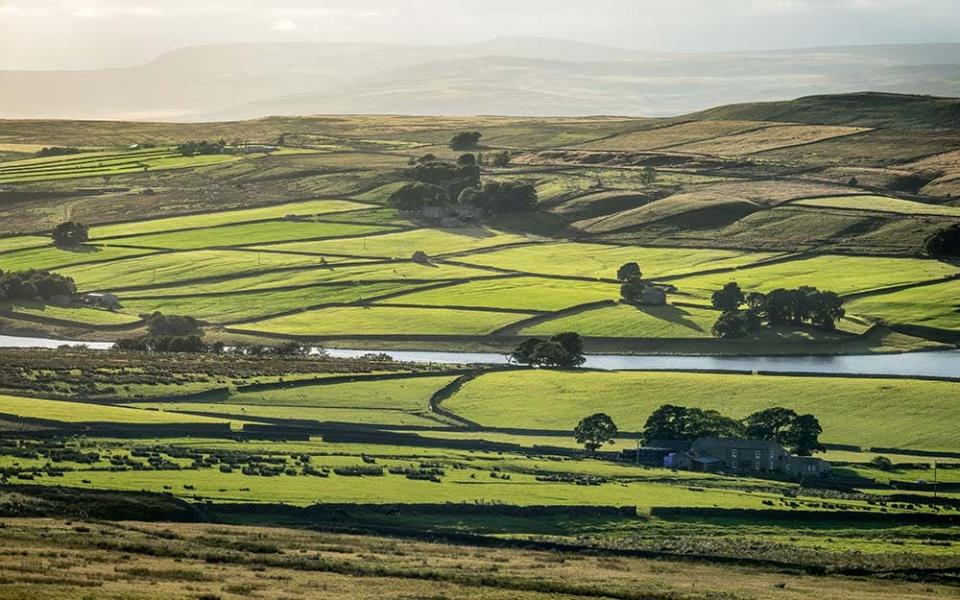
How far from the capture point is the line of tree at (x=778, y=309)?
122 m

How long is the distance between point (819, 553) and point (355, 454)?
21.6m

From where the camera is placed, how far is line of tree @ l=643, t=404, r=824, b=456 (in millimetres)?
84625

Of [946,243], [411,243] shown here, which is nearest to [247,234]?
[411,243]

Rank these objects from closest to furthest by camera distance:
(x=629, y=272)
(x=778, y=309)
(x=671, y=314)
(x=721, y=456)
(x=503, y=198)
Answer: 1. (x=721, y=456)
2. (x=778, y=309)
3. (x=671, y=314)
4. (x=629, y=272)
5. (x=503, y=198)

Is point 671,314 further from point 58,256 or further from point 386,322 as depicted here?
point 58,256

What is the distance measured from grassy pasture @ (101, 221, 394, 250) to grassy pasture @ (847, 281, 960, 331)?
1980 inches

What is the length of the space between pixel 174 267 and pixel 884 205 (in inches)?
2521

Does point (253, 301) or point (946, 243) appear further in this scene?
point (946, 243)

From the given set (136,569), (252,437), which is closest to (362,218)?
(252,437)

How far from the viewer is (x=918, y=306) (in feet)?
422

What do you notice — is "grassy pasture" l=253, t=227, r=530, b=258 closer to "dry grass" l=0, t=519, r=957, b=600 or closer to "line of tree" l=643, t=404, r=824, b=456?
"line of tree" l=643, t=404, r=824, b=456

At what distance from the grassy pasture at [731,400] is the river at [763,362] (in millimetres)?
10258

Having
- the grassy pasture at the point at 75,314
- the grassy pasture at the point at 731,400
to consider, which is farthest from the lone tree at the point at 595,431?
the grassy pasture at the point at 75,314

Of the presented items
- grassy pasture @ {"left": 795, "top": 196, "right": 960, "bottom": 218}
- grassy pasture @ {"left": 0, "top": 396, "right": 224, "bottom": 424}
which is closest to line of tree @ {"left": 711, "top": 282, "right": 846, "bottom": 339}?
grassy pasture @ {"left": 795, "top": 196, "right": 960, "bottom": 218}
